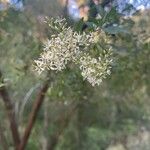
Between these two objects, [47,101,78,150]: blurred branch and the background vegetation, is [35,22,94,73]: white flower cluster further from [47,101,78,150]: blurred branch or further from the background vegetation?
[47,101,78,150]: blurred branch

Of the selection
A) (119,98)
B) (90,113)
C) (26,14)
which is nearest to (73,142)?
(90,113)

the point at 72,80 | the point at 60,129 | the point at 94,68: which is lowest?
the point at 94,68

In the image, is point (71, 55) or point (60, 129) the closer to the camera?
point (71, 55)

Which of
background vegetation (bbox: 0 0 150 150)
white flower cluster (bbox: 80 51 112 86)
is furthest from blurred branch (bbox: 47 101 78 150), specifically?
white flower cluster (bbox: 80 51 112 86)

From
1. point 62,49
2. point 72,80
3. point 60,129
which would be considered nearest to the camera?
point 62,49

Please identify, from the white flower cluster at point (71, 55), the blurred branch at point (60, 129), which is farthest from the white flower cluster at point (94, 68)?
the blurred branch at point (60, 129)

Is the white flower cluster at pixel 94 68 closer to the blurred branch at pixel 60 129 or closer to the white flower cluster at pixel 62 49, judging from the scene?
the white flower cluster at pixel 62 49

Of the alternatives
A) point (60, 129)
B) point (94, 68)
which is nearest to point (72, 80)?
point (94, 68)

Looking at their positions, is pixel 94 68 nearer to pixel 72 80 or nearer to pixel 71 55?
pixel 71 55
